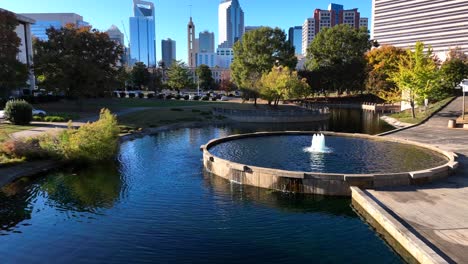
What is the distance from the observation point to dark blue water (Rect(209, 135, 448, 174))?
75.9 ft

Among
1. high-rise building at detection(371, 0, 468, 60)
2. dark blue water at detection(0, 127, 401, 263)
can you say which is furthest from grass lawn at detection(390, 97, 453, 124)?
high-rise building at detection(371, 0, 468, 60)

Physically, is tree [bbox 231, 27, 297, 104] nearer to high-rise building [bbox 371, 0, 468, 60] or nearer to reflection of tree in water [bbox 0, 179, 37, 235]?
reflection of tree in water [bbox 0, 179, 37, 235]

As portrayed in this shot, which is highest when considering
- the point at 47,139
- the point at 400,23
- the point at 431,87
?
the point at 400,23

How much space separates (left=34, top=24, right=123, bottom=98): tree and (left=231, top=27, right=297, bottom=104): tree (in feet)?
113

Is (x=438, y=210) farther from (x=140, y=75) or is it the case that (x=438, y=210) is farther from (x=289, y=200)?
(x=140, y=75)

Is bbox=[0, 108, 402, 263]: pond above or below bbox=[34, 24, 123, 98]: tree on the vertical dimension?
below

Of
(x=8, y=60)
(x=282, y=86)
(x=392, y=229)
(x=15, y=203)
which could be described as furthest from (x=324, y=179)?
(x=8, y=60)

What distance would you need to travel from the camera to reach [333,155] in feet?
87.7

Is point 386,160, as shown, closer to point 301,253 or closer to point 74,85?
point 301,253

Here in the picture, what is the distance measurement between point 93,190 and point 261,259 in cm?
1233

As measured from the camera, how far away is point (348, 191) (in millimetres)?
19078

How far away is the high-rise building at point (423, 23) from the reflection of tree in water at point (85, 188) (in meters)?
160

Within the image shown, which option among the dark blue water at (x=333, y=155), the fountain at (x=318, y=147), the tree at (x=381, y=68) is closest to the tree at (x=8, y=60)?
the dark blue water at (x=333, y=155)

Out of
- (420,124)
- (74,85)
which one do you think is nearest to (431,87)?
(420,124)
